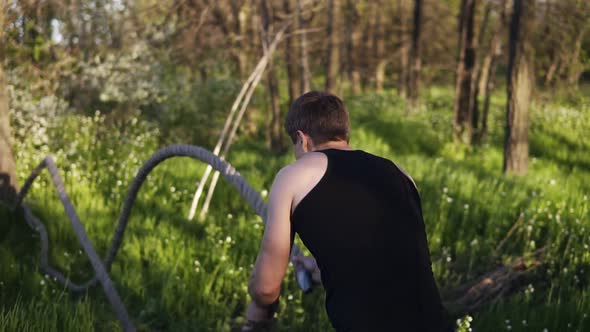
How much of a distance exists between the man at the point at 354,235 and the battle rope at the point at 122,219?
221 millimetres

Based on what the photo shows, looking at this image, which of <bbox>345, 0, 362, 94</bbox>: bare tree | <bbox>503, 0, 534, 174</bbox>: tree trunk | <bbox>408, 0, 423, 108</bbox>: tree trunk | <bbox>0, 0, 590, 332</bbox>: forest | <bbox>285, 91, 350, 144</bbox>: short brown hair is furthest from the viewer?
<bbox>345, 0, 362, 94</bbox>: bare tree

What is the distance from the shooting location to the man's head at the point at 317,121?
6.68 ft

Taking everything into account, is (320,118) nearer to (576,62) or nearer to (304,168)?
(304,168)

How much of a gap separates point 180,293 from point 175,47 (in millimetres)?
8876

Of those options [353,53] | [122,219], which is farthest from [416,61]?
[122,219]

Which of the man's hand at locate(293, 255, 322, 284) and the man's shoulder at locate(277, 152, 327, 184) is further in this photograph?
the man's hand at locate(293, 255, 322, 284)

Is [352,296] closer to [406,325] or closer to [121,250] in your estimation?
[406,325]

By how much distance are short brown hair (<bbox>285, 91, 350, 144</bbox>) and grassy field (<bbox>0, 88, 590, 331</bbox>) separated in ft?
6.04

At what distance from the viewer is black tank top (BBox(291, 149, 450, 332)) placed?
1.89 metres

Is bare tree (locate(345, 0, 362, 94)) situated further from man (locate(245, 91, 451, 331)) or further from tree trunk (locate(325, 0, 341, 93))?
man (locate(245, 91, 451, 331))

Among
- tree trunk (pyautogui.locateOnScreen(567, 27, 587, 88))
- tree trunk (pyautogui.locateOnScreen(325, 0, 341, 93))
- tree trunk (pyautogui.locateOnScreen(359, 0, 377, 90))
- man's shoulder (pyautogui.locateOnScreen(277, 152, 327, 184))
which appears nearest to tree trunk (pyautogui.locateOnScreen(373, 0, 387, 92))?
tree trunk (pyautogui.locateOnScreen(359, 0, 377, 90))

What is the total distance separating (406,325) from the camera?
6.38 ft

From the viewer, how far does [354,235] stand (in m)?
1.90

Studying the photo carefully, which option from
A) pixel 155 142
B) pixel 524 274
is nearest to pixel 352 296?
pixel 524 274
